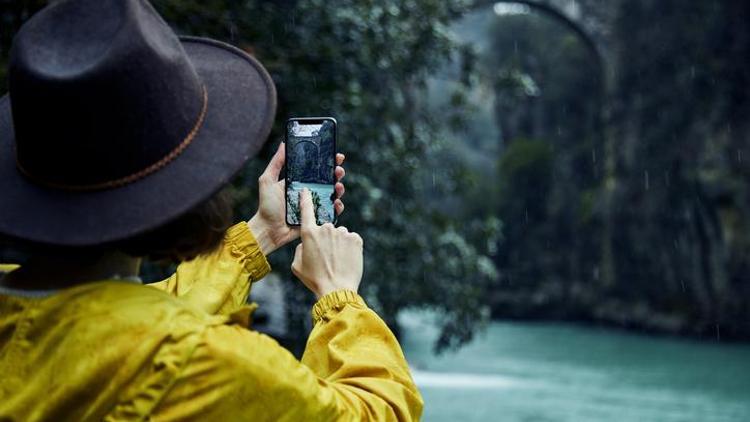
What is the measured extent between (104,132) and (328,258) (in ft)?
1.10

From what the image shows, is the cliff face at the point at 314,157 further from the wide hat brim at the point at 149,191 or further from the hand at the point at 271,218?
the wide hat brim at the point at 149,191

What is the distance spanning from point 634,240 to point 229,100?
62.8 feet

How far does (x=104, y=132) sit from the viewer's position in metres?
1.03

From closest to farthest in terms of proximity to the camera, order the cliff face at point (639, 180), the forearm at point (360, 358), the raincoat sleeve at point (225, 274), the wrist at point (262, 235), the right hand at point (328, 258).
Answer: the forearm at point (360, 358) → the right hand at point (328, 258) → the raincoat sleeve at point (225, 274) → the wrist at point (262, 235) → the cliff face at point (639, 180)

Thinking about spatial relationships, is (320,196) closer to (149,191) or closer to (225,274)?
(225,274)

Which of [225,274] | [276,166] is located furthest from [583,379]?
[225,274]

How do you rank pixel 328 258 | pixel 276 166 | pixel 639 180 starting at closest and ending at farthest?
1. pixel 328 258
2. pixel 276 166
3. pixel 639 180

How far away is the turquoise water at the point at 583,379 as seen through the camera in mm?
9328

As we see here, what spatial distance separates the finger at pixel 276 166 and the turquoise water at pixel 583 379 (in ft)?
22.2

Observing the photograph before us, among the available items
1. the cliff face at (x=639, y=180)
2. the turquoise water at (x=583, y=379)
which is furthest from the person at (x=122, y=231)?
the cliff face at (x=639, y=180)

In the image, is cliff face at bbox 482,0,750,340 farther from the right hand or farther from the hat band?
→ the hat band

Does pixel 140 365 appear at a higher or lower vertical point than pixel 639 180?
higher

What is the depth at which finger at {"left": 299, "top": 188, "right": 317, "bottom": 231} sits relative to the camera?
1.29m

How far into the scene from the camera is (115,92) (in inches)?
40.2
